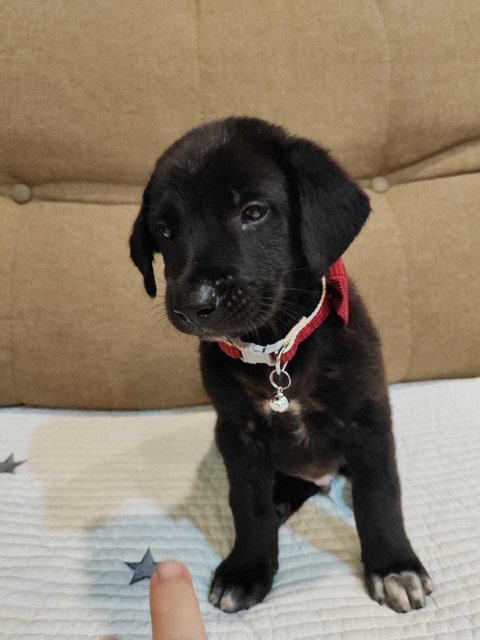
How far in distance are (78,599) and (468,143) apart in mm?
1802

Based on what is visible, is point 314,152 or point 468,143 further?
point 468,143

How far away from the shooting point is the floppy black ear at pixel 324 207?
3.12ft

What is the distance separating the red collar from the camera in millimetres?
1028

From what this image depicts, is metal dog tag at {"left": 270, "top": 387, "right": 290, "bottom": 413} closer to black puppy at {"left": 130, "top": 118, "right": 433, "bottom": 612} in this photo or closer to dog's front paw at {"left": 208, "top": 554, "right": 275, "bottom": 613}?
black puppy at {"left": 130, "top": 118, "right": 433, "bottom": 612}

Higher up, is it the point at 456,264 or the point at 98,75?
the point at 98,75

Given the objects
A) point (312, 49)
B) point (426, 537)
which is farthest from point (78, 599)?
point (312, 49)

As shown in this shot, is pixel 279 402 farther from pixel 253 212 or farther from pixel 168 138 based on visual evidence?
pixel 168 138

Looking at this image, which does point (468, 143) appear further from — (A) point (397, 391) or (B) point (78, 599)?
(B) point (78, 599)

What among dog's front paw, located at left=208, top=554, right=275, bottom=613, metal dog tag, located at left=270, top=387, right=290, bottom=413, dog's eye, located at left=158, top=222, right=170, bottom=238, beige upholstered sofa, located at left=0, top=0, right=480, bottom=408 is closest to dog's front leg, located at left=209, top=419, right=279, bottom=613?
dog's front paw, located at left=208, top=554, right=275, bottom=613

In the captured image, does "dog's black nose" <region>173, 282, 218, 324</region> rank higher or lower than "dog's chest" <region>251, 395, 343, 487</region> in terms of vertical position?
higher

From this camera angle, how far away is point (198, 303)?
2.86ft

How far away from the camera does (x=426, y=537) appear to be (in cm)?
114

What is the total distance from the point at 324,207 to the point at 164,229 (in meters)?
0.31

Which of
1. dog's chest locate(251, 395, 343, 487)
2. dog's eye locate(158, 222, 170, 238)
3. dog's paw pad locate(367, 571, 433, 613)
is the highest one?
dog's eye locate(158, 222, 170, 238)
